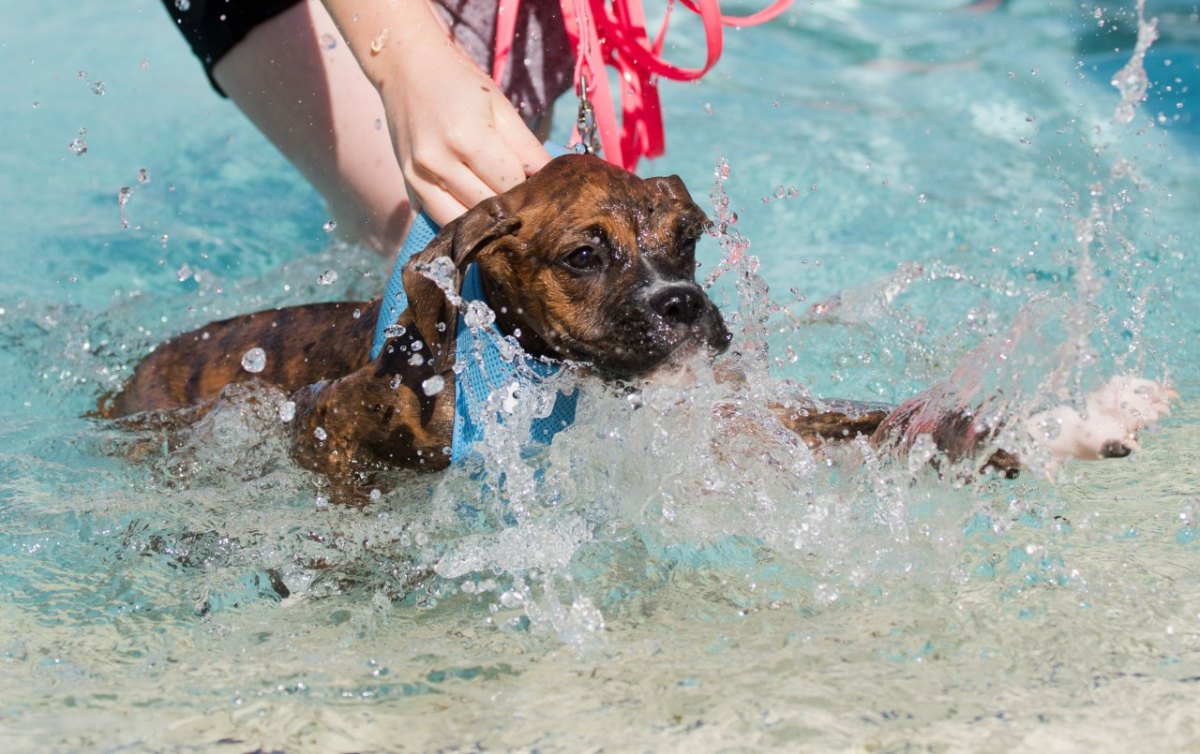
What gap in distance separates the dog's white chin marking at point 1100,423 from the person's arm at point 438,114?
4.95 ft

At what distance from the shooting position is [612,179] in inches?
142

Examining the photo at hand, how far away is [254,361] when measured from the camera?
449 cm

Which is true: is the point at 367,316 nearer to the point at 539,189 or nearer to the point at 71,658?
the point at 539,189

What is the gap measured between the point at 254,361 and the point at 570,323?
1.44m

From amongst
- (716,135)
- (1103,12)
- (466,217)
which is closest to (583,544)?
(466,217)

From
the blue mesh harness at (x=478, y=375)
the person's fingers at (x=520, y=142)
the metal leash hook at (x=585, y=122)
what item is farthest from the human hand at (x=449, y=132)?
the metal leash hook at (x=585, y=122)

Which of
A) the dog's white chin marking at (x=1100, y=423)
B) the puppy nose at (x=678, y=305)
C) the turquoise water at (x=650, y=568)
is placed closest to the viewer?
the turquoise water at (x=650, y=568)

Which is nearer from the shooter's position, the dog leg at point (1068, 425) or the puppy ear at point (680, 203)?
the dog leg at point (1068, 425)

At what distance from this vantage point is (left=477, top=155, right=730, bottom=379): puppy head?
134 inches

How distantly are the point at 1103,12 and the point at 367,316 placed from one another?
779 cm

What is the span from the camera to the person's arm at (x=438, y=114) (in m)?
3.49

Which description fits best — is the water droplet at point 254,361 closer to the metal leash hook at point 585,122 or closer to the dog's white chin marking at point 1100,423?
the metal leash hook at point 585,122

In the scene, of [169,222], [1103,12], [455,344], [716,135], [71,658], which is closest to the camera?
[71,658]

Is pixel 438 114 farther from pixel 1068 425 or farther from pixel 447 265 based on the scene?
pixel 1068 425
